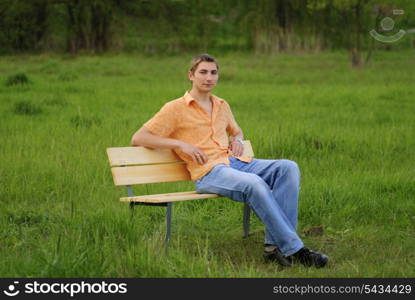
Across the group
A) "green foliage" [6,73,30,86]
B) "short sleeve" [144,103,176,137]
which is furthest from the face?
"green foliage" [6,73,30,86]

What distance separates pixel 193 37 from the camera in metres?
36.9

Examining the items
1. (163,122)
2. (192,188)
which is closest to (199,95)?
(163,122)

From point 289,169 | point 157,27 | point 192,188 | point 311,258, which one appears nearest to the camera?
point 311,258

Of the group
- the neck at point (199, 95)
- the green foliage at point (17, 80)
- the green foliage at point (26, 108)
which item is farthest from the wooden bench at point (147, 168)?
the green foliage at point (17, 80)

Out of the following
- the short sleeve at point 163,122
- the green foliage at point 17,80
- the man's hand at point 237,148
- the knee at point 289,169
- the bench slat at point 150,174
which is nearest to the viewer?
the knee at point 289,169

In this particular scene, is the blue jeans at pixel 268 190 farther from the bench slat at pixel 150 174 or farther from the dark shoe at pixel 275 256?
A: the bench slat at pixel 150 174

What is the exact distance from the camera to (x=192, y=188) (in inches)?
296

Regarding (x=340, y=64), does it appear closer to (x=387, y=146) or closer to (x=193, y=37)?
(x=193, y=37)

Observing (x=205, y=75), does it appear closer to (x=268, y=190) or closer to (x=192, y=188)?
(x=268, y=190)

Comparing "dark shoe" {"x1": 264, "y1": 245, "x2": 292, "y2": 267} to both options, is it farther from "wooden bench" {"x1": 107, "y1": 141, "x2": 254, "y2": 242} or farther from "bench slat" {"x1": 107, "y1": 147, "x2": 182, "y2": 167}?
"bench slat" {"x1": 107, "y1": 147, "x2": 182, "y2": 167}

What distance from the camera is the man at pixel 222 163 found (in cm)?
540

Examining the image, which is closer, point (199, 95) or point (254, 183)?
point (254, 183)

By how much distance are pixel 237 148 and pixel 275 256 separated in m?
0.94

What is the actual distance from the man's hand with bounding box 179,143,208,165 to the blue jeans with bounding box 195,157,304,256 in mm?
107
